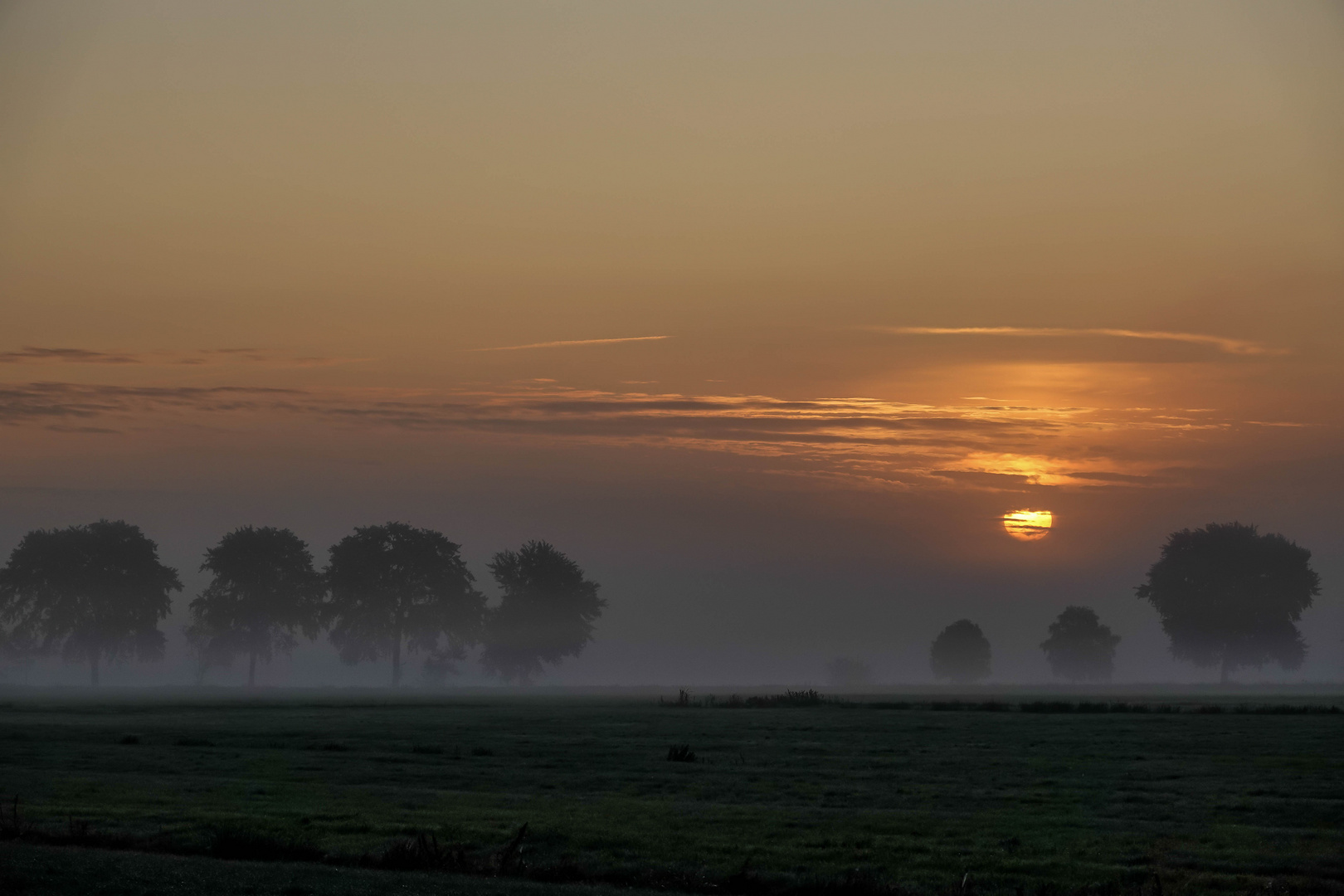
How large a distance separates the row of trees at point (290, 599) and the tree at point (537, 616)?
0.52ft

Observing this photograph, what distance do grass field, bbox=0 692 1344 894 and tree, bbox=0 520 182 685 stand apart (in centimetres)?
9911

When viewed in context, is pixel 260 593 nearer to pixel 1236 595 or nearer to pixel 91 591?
pixel 91 591

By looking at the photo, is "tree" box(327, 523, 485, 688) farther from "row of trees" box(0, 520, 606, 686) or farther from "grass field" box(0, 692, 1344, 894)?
"grass field" box(0, 692, 1344, 894)

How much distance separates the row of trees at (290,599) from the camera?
148750 millimetres

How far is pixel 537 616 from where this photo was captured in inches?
6447

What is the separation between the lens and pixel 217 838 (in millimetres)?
27500

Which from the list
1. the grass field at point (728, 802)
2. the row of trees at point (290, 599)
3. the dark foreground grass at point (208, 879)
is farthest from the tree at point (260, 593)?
the dark foreground grass at point (208, 879)

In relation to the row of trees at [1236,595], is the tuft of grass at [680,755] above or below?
below

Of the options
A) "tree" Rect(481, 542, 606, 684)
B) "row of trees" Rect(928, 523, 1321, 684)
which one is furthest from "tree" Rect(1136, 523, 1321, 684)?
"tree" Rect(481, 542, 606, 684)

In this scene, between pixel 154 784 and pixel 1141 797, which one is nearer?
pixel 1141 797

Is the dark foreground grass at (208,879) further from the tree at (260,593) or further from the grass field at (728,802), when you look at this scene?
the tree at (260,593)

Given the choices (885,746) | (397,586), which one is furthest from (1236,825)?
(397,586)

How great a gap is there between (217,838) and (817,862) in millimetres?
13241

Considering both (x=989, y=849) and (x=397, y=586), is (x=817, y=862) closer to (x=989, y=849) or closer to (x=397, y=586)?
(x=989, y=849)
